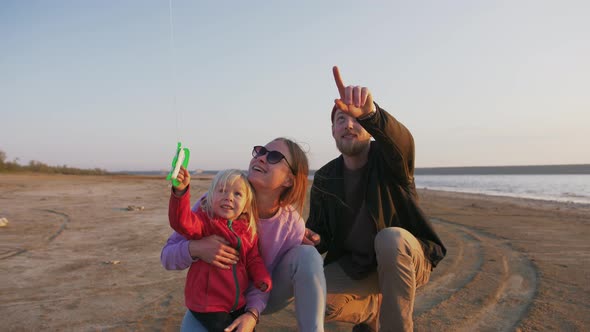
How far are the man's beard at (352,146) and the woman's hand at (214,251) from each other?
1.15 m

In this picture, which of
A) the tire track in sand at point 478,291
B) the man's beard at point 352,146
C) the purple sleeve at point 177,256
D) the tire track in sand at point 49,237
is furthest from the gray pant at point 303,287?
the tire track in sand at point 49,237

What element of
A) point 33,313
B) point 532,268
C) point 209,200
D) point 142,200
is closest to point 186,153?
point 209,200

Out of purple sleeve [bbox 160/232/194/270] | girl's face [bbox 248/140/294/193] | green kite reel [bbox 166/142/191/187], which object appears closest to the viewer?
green kite reel [bbox 166/142/191/187]

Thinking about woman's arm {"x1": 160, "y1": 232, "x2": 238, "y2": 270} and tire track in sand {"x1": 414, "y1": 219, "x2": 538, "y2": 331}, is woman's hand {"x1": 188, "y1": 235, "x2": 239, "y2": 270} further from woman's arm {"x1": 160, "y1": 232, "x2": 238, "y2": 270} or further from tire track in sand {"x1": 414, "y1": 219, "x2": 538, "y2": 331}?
tire track in sand {"x1": 414, "y1": 219, "x2": 538, "y2": 331}

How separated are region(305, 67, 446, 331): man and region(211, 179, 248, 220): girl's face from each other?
0.57 metres

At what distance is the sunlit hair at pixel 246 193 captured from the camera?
89.5 inches

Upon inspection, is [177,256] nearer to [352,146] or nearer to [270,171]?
[270,171]

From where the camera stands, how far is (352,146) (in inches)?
110

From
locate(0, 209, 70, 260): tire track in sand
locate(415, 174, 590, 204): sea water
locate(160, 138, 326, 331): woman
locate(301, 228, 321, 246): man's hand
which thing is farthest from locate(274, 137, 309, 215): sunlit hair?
locate(415, 174, 590, 204): sea water

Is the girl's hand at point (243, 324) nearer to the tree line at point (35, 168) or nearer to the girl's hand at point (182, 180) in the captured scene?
the girl's hand at point (182, 180)

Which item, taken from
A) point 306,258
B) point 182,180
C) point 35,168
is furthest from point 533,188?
point 35,168

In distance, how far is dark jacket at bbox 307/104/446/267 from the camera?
7.98 ft

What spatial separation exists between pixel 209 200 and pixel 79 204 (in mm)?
8476

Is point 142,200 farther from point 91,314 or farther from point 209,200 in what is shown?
point 209,200
